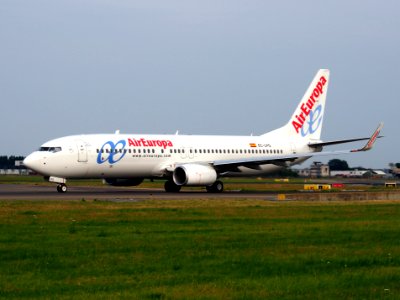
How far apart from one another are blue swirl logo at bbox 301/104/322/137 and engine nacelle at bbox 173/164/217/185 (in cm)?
1081

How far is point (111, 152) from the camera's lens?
49062mm

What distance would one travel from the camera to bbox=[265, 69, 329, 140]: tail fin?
196 ft

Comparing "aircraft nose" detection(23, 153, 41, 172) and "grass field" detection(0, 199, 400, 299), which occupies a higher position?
"aircraft nose" detection(23, 153, 41, 172)

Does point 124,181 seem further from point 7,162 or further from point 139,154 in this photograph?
point 7,162

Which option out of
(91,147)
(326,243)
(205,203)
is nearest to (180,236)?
(326,243)

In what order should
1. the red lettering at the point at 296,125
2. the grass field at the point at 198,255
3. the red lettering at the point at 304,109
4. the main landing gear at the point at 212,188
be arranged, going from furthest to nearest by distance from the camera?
1. the red lettering at the point at 304,109
2. the red lettering at the point at 296,125
3. the main landing gear at the point at 212,188
4. the grass field at the point at 198,255

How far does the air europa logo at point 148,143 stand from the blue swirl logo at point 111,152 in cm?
91

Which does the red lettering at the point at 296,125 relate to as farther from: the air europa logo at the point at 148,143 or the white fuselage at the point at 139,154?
the air europa logo at the point at 148,143

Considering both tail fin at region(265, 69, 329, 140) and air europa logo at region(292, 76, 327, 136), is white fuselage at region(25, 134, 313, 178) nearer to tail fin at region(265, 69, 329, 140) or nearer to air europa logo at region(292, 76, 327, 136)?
tail fin at region(265, 69, 329, 140)

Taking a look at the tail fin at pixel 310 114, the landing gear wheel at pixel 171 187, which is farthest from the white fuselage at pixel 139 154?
the tail fin at pixel 310 114

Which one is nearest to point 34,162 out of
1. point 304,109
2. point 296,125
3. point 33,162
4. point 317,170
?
point 33,162

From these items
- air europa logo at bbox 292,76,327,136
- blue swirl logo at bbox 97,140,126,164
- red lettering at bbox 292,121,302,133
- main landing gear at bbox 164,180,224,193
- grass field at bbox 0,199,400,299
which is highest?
air europa logo at bbox 292,76,327,136

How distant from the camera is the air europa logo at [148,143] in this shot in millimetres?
50594

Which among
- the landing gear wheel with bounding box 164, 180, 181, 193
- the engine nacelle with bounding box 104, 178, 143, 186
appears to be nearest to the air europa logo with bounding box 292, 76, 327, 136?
the landing gear wheel with bounding box 164, 180, 181, 193
